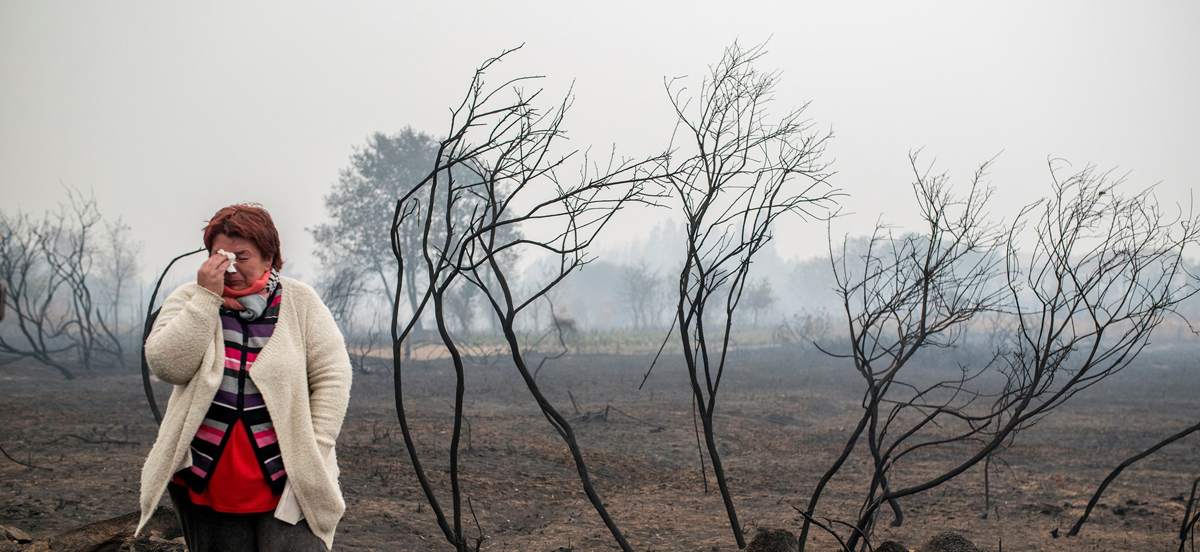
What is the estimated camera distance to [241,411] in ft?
5.89

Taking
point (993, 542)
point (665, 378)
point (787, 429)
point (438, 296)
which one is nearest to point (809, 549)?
point (993, 542)

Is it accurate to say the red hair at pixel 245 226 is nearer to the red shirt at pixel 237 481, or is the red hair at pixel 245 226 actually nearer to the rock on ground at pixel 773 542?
the red shirt at pixel 237 481

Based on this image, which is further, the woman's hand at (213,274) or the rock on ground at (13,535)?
the rock on ground at (13,535)

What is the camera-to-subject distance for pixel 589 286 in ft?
293

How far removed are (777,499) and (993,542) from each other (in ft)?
5.59

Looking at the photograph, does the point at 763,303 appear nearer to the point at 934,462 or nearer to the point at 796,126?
the point at 934,462

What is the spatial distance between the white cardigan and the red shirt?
0.21 ft

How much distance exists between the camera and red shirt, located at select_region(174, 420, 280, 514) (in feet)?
5.81

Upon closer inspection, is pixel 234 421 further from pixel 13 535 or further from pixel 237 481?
pixel 13 535

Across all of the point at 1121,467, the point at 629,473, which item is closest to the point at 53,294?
the point at 629,473

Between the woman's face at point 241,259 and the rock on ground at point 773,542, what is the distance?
2342mm

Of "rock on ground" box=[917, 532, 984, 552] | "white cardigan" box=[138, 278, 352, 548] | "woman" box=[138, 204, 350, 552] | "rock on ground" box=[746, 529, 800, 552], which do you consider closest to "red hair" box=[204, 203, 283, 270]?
"woman" box=[138, 204, 350, 552]

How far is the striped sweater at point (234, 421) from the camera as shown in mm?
1778

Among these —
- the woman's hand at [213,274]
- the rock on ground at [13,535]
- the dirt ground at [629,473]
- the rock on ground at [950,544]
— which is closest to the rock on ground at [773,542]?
the rock on ground at [950,544]
